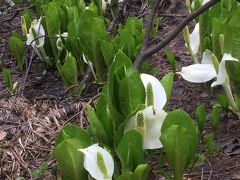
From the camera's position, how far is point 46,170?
1654 millimetres

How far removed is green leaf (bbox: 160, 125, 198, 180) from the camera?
1200 mm

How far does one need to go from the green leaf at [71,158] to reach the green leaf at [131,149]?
0.11 metres

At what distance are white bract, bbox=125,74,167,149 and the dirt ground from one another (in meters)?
0.25

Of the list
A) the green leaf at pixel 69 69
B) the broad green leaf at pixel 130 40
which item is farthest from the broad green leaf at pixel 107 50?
the green leaf at pixel 69 69

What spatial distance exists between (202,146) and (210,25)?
0.55 m

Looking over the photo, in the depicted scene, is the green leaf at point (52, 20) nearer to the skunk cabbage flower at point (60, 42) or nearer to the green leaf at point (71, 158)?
the skunk cabbage flower at point (60, 42)

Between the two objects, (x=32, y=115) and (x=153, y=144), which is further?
(x=32, y=115)

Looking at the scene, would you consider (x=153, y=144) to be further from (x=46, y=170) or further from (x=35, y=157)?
(x=35, y=157)

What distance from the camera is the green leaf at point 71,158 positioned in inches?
48.2

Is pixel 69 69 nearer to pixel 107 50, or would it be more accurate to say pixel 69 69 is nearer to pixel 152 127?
pixel 107 50

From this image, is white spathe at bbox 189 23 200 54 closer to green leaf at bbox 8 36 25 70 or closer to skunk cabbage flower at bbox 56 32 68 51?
skunk cabbage flower at bbox 56 32 68 51

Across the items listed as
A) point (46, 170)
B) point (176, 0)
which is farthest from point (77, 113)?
point (176, 0)

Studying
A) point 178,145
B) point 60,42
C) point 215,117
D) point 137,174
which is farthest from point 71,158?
point 60,42

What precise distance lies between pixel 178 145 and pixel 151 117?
0.38 ft
